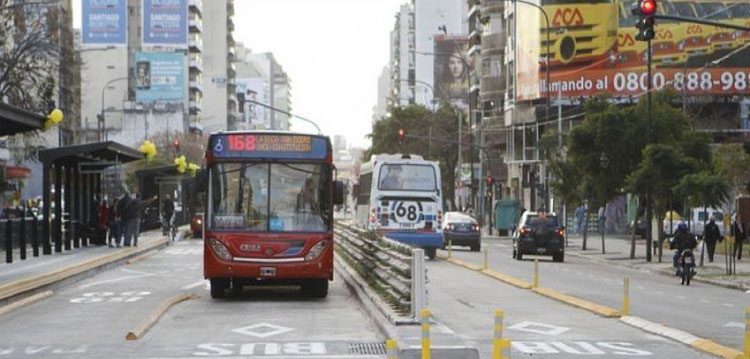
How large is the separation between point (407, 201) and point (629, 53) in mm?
36235

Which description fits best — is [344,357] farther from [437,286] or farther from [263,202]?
[437,286]

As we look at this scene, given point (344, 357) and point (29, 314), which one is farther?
point (29, 314)

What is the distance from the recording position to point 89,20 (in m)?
128

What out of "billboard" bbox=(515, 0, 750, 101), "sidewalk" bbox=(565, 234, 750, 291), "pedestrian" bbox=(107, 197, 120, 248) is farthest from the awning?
"billboard" bbox=(515, 0, 750, 101)

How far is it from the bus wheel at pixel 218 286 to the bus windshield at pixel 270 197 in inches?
45.3

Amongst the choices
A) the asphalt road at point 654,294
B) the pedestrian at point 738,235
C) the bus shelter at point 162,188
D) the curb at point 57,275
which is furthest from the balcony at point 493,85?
the curb at point 57,275

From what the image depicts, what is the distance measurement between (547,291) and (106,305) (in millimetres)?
8950

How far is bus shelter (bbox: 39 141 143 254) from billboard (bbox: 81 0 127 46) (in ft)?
269

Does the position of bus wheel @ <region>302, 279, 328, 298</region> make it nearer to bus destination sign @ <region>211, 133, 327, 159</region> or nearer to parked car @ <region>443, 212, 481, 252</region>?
bus destination sign @ <region>211, 133, 327, 159</region>

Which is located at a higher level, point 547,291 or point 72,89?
Result: point 72,89

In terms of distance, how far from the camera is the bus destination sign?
78.9 ft

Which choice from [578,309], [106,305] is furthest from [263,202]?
[578,309]

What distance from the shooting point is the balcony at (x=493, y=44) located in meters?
94.1

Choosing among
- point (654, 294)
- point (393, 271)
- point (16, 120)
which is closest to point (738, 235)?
point (654, 294)
